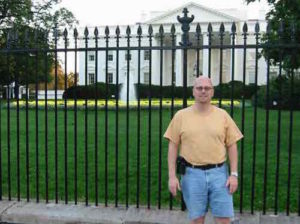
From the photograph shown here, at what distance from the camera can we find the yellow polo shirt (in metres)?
4.30

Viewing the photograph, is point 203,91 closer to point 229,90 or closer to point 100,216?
point 100,216

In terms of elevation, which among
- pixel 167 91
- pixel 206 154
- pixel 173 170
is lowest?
pixel 167 91

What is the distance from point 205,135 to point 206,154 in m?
0.17

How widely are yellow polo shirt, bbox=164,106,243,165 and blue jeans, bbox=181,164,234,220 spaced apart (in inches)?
3.8

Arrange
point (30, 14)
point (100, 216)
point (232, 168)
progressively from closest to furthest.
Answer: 1. point (232, 168)
2. point (100, 216)
3. point (30, 14)

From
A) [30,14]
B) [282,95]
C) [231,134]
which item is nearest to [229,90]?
[282,95]

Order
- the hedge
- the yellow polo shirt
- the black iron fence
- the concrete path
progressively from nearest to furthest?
the yellow polo shirt < the concrete path < the black iron fence < the hedge

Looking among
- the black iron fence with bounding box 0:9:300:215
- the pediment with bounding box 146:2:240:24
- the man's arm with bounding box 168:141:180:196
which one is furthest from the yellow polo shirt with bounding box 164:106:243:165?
the pediment with bounding box 146:2:240:24

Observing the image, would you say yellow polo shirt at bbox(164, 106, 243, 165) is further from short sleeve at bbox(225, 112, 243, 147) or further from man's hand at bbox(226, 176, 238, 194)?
man's hand at bbox(226, 176, 238, 194)

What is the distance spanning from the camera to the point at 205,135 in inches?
169

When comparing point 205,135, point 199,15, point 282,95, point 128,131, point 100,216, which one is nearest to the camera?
point 205,135

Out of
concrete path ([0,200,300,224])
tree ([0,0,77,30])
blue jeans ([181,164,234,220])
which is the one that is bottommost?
concrete path ([0,200,300,224])

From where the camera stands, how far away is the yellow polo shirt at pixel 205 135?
4297 mm

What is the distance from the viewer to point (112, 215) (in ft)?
19.0
